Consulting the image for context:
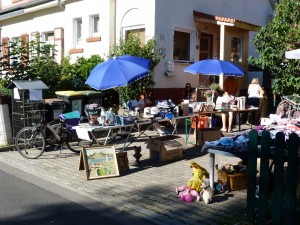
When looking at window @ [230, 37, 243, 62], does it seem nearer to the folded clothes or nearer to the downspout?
the downspout

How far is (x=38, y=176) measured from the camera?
7316 millimetres

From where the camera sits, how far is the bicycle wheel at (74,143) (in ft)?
29.9

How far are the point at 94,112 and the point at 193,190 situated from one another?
3283 millimetres

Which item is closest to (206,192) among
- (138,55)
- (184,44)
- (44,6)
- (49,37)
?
(138,55)

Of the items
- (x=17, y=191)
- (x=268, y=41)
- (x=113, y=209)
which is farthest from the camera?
(x=268, y=41)

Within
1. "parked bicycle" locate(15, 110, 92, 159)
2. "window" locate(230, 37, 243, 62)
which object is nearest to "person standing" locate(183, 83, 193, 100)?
"window" locate(230, 37, 243, 62)

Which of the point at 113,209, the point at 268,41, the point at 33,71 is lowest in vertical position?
the point at 113,209

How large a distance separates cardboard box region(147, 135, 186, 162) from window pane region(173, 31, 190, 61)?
6130 millimetres

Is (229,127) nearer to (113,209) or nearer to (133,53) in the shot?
(133,53)

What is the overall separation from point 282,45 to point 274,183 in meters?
8.76

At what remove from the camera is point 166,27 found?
523 inches

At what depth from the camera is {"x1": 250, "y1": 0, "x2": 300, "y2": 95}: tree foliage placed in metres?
12.1

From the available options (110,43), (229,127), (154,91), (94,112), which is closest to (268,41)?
(229,127)

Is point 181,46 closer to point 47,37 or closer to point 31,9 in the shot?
point 47,37
